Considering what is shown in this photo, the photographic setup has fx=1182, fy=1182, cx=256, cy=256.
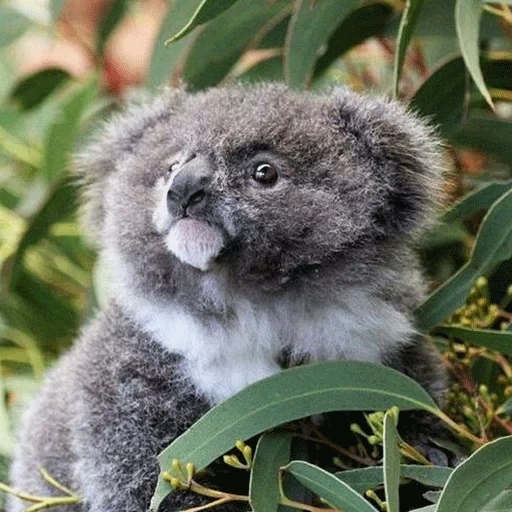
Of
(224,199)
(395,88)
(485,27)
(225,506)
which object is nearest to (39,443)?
(225,506)

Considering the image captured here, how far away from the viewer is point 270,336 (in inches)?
71.2

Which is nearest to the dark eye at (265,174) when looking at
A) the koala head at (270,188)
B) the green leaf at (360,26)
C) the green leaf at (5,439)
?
the koala head at (270,188)

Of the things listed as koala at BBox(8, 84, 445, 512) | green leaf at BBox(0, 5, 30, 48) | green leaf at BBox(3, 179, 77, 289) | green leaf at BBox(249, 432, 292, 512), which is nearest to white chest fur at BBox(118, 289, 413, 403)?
koala at BBox(8, 84, 445, 512)

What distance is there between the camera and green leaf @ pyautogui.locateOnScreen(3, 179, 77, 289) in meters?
2.66

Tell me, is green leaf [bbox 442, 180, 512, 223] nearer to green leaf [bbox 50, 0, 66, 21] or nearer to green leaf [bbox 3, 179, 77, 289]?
green leaf [bbox 3, 179, 77, 289]

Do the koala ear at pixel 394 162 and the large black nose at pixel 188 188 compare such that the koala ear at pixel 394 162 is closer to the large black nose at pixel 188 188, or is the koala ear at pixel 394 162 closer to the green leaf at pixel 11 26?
the large black nose at pixel 188 188

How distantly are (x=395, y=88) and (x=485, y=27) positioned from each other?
56cm

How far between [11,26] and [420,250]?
1.49 metres

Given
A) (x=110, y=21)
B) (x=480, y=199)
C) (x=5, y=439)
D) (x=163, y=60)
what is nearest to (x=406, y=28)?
(x=480, y=199)

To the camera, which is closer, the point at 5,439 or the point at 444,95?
the point at 444,95

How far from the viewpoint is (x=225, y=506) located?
1.83m

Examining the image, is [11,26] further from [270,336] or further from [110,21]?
[270,336]

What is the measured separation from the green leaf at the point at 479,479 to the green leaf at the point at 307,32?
2.94 ft

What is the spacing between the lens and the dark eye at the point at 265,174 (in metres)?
1.74
